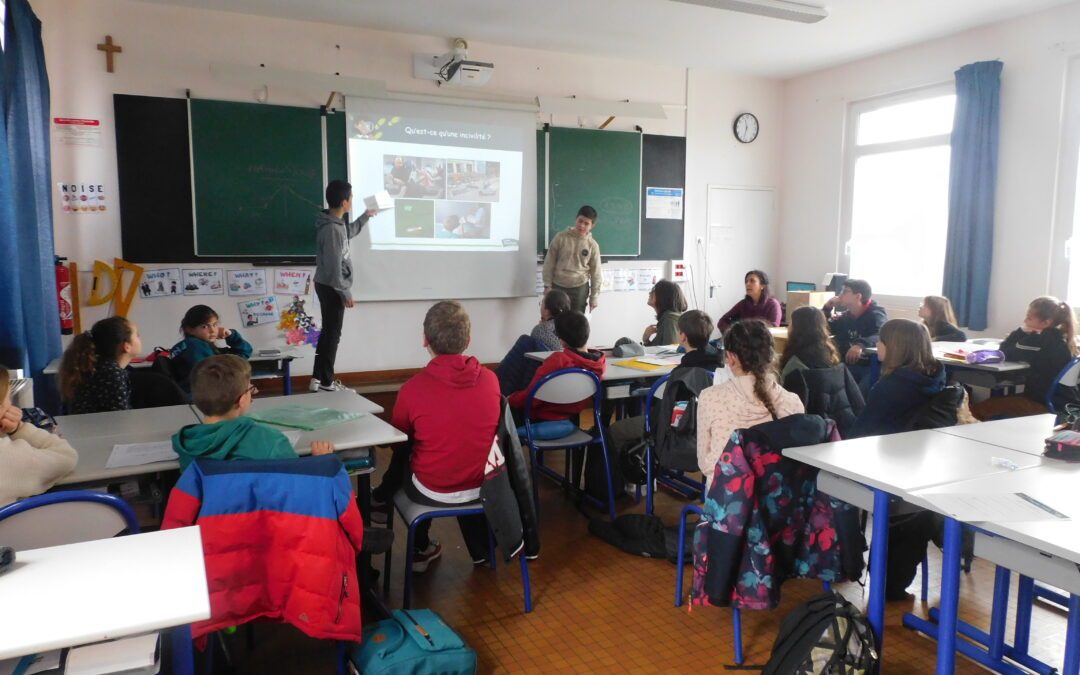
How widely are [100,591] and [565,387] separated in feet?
7.44

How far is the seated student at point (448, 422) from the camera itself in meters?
2.54

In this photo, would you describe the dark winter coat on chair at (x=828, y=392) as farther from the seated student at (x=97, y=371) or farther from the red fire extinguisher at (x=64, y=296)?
the red fire extinguisher at (x=64, y=296)

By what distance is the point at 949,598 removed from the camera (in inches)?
74.5

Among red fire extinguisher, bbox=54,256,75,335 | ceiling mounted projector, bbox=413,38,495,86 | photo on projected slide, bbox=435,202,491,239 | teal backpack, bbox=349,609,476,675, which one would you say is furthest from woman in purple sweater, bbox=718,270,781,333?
red fire extinguisher, bbox=54,256,75,335

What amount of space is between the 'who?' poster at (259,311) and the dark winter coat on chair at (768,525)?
4.30 metres

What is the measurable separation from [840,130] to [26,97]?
642cm

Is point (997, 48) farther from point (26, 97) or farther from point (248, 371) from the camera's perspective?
point (26, 97)

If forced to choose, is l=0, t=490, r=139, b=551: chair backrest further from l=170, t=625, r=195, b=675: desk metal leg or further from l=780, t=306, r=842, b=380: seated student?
l=780, t=306, r=842, b=380: seated student

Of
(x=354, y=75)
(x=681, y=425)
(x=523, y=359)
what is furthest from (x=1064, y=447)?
(x=354, y=75)

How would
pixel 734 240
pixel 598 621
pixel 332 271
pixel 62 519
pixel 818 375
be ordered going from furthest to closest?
pixel 734 240
pixel 332 271
pixel 818 375
pixel 598 621
pixel 62 519

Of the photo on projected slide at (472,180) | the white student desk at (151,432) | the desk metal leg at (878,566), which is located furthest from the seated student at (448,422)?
the photo on projected slide at (472,180)

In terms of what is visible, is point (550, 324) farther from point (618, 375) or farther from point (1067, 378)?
point (1067, 378)

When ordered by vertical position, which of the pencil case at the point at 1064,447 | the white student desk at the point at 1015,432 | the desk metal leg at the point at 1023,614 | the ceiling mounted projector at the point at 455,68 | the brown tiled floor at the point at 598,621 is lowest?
the brown tiled floor at the point at 598,621

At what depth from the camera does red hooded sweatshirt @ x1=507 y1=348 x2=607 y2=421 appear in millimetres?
3453
